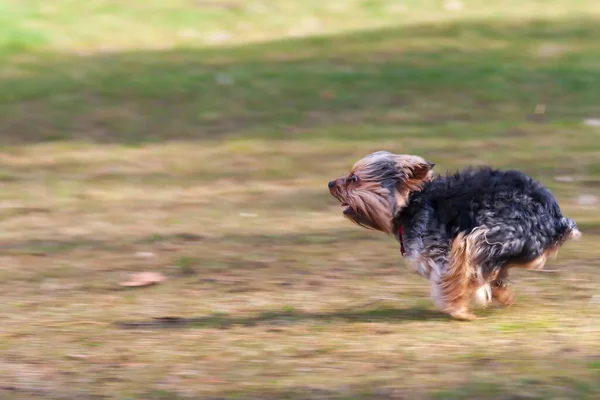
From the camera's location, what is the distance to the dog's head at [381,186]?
6562mm

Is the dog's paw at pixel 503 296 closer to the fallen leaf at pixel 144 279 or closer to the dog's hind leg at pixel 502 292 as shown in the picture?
the dog's hind leg at pixel 502 292

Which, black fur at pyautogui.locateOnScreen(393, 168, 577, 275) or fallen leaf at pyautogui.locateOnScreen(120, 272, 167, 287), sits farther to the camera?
fallen leaf at pyautogui.locateOnScreen(120, 272, 167, 287)

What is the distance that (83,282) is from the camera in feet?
25.8

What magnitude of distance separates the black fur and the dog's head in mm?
75

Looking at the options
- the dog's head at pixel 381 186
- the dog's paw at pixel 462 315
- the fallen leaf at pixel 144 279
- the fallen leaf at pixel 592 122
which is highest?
the dog's head at pixel 381 186

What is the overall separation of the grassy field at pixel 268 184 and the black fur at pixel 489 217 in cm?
46

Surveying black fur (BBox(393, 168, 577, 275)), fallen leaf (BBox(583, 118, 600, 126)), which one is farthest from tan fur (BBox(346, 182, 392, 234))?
fallen leaf (BBox(583, 118, 600, 126))

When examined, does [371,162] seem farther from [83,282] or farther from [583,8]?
[583,8]

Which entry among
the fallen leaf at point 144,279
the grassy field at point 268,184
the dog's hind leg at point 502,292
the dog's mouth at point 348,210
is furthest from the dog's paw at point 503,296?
the fallen leaf at point 144,279

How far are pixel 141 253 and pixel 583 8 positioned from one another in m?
15.0

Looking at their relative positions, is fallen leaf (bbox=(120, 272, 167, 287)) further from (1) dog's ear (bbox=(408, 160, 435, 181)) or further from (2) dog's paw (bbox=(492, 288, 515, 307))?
(2) dog's paw (bbox=(492, 288, 515, 307))

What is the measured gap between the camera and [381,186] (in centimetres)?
657

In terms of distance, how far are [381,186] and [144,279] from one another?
7.15 ft

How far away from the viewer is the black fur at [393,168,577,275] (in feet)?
20.7
